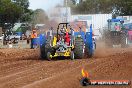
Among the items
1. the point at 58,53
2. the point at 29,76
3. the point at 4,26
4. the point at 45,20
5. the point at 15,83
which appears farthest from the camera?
the point at 4,26

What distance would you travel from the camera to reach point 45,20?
35.9 m

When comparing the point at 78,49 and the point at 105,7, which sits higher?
the point at 105,7

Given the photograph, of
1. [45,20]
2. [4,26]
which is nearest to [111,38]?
[45,20]

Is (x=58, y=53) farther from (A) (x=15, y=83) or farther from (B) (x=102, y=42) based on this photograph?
(B) (x=102, y=42)

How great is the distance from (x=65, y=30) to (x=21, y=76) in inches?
316

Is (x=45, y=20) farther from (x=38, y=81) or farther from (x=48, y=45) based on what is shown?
(x=38, y=81)

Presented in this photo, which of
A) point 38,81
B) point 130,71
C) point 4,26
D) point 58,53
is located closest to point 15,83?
point 38,81

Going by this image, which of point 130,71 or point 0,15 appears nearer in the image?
point 130,71

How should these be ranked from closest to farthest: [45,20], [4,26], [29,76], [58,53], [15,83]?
[15,83], [29,76], [58,53], [45,20], [4,26]

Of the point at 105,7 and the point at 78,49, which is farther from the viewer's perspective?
the point at 105,7

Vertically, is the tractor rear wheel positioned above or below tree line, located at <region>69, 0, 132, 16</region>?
below

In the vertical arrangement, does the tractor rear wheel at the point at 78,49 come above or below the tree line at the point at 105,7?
below

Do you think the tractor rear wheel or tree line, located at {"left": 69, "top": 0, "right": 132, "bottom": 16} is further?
tree line, located at {"left": 69, "top": 0, "right": 132, "bottom": 16}

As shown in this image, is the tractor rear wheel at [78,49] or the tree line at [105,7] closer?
the tractor rear wheel at [78,49]
